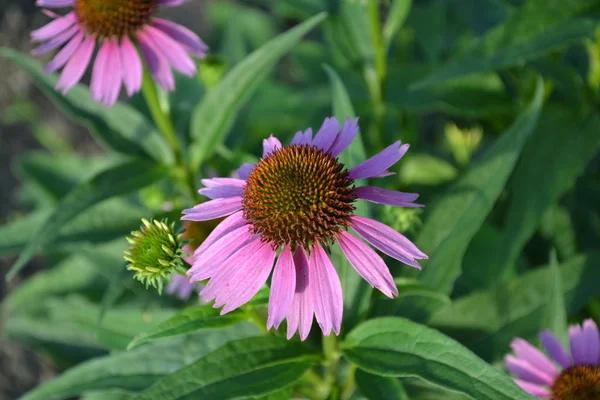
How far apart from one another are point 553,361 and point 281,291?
1.89 ft

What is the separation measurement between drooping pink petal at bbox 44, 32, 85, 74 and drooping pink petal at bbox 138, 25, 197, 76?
0.13m

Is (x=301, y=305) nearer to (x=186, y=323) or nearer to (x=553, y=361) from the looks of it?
(x=186, y=323)

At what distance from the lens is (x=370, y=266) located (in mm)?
851

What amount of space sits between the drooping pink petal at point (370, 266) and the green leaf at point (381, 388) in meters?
0.22

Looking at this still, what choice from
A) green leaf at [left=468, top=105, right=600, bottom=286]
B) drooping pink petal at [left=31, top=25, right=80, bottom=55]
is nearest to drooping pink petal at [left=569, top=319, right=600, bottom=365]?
green leaf at [left=468, top=105, right=600, bottom=286]

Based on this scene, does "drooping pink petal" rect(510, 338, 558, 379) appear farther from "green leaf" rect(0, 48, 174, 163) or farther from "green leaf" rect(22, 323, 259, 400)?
"green leaf" rect(0, 48, 174, 163)

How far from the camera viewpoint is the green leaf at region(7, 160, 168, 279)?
3.87 ft

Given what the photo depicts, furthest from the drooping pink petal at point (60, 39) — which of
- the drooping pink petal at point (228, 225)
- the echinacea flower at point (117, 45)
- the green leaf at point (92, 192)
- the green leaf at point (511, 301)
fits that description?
the green leaf at point (511, 301)

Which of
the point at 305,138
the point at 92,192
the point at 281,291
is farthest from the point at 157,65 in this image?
the point at 281,291

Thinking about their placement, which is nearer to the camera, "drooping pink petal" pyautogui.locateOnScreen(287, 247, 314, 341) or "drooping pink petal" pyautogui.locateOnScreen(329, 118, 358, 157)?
"drooping pink petal" pyautogui.locateOnScreen(287, 247, 314, 341)

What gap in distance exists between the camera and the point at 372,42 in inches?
71.4

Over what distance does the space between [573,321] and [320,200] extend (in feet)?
3.06

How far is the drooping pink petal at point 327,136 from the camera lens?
3.18 feet

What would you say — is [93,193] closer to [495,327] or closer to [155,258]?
[155,258]
